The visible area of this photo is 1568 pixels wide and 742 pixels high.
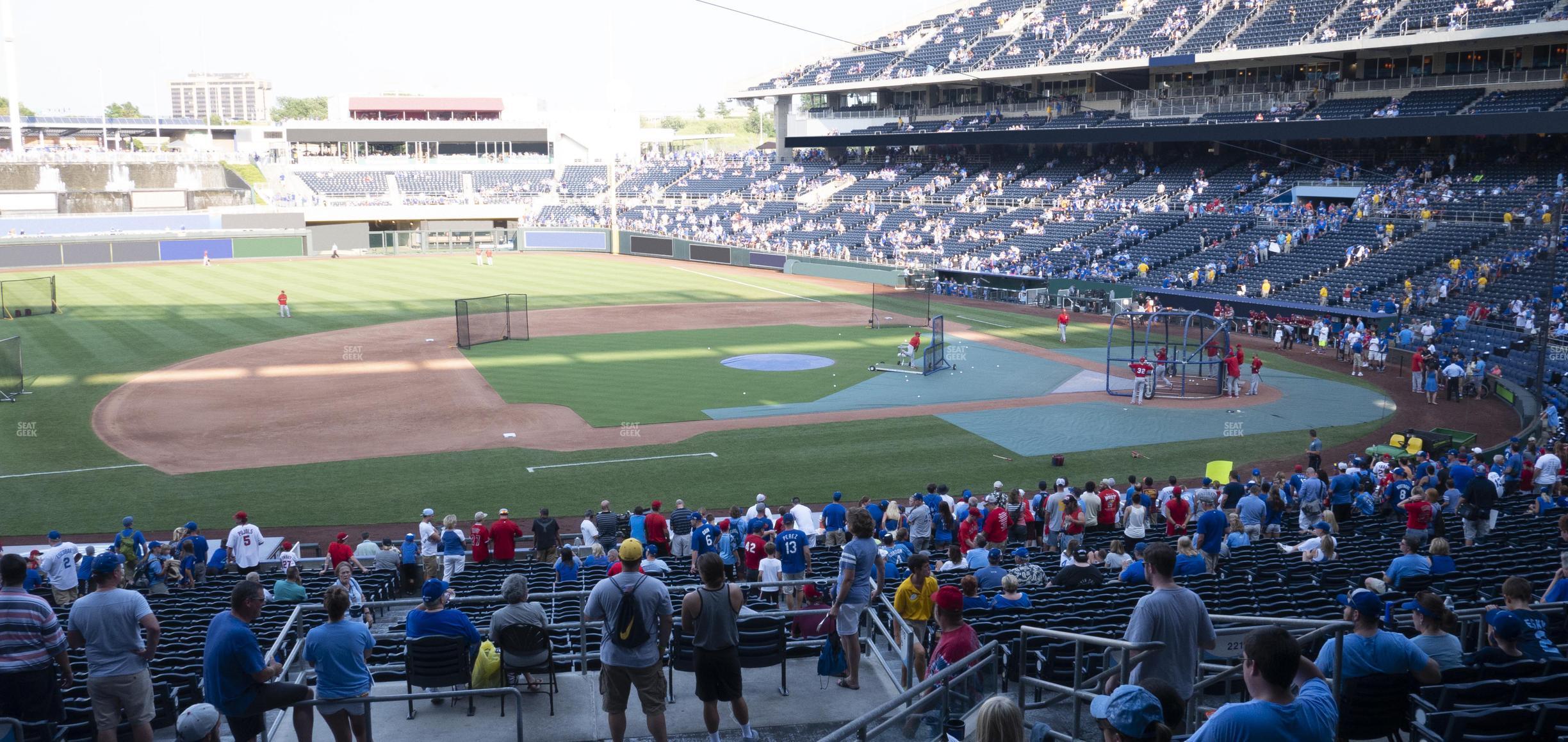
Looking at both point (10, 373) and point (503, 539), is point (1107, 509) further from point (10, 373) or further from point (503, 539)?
point (10, 373)

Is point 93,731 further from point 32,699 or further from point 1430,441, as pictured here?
point 1430,441

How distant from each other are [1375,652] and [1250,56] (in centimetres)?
5151

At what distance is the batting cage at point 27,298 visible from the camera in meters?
45.0

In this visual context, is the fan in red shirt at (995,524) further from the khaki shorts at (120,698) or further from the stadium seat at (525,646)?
the khaki shorts at (120,698)

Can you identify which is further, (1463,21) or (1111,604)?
(1463,21)

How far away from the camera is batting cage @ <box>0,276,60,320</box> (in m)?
45.0

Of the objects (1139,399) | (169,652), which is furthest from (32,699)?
(1139,399)

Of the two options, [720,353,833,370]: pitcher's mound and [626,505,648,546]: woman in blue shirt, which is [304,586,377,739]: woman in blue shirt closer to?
[626,505,648,546]: woman in blue shirt

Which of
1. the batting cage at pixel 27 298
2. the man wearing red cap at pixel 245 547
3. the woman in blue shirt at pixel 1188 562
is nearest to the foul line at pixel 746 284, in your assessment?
the batting cage at pixel 27 298

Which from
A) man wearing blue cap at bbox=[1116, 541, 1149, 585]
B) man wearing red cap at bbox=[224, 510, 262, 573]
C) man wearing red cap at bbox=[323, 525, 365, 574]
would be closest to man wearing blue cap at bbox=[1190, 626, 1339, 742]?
man wearing blue cap at bbox=[1116, 541, 1149, 585]

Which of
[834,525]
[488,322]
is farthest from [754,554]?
[488,322]

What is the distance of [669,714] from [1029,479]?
54.3 feet

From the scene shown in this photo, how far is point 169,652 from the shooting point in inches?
393

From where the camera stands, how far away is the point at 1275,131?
2026 inches
